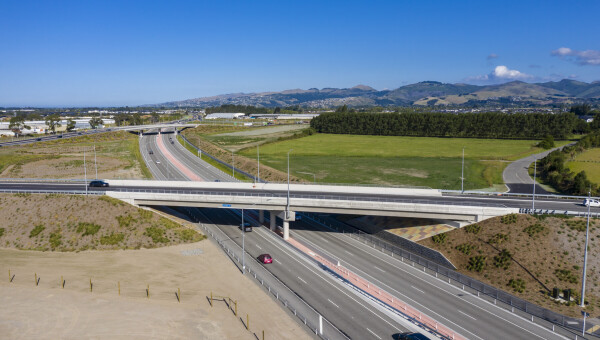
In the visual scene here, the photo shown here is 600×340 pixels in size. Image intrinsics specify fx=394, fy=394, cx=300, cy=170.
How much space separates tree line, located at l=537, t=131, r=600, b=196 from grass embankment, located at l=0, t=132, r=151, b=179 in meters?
93.4

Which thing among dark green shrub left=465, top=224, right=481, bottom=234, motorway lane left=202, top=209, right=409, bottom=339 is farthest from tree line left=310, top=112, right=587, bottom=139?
motorway lane left=202, top=209, right=409, bottom=339

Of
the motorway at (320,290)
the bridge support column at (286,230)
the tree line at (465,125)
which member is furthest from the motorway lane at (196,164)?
the tree line at (465,125)

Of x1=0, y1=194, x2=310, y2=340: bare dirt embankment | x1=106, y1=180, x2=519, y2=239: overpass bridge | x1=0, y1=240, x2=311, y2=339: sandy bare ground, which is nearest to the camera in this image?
x1=0, y1=240, x2=311, y2=339: sandy bare ground

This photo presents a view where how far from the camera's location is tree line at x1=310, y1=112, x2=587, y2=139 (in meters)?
160

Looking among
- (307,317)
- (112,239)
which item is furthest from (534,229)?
(112,239)

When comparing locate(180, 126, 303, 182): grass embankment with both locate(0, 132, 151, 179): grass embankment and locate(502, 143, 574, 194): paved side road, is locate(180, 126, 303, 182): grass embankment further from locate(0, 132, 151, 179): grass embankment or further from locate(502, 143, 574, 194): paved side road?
locate(502, 143, 574, 194): paved side road

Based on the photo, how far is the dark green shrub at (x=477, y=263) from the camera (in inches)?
1914

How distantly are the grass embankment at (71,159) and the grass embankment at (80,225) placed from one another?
34607 mm

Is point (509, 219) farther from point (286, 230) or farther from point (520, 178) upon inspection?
point (520, 178)

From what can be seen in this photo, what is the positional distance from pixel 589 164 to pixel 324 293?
83.3 metres

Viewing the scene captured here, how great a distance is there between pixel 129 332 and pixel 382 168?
279 feet

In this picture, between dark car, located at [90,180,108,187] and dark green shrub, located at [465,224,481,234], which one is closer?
dark green shrub, located at [465,224,481,234]

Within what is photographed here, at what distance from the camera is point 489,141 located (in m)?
158

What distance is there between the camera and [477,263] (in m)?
49.2
